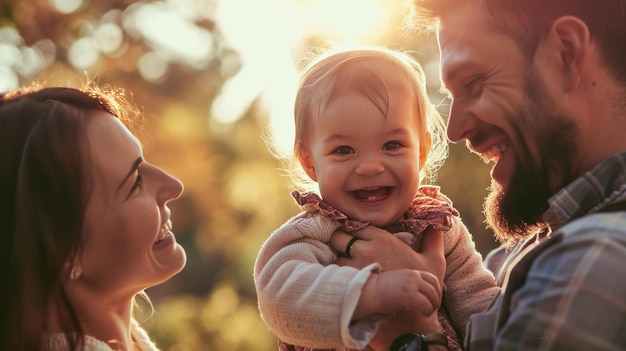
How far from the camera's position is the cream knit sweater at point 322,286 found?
1971 mm

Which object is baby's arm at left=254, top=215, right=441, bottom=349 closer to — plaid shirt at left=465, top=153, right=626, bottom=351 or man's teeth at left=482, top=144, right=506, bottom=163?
plaid shirt at left=465, top=153, right=626, bottom=351

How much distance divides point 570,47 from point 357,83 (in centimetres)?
59

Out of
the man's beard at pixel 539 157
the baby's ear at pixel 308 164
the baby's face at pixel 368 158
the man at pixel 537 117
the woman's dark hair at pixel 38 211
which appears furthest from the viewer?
the baby's ear at pixel 308 164

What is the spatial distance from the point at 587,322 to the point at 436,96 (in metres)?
7.93

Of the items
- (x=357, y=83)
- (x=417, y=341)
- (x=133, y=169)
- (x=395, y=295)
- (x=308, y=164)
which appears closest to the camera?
(x=395, y=295)

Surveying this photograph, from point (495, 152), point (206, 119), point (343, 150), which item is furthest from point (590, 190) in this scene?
point (206, 119)

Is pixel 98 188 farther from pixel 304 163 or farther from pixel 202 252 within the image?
pixel 202 252

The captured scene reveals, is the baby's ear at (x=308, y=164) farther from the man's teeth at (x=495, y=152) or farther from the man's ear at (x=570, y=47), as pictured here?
the man's ear at (x=570, y=47)

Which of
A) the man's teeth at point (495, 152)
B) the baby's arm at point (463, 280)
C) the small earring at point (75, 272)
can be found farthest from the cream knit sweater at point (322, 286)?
the small earring at point (75, 272)

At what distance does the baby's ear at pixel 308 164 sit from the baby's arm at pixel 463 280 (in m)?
0.46

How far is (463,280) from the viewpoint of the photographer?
233 centimetres

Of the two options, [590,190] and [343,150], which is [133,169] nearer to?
[343,150]

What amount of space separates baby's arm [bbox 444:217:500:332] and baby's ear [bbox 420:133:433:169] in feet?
0.75

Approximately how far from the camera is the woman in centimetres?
198
